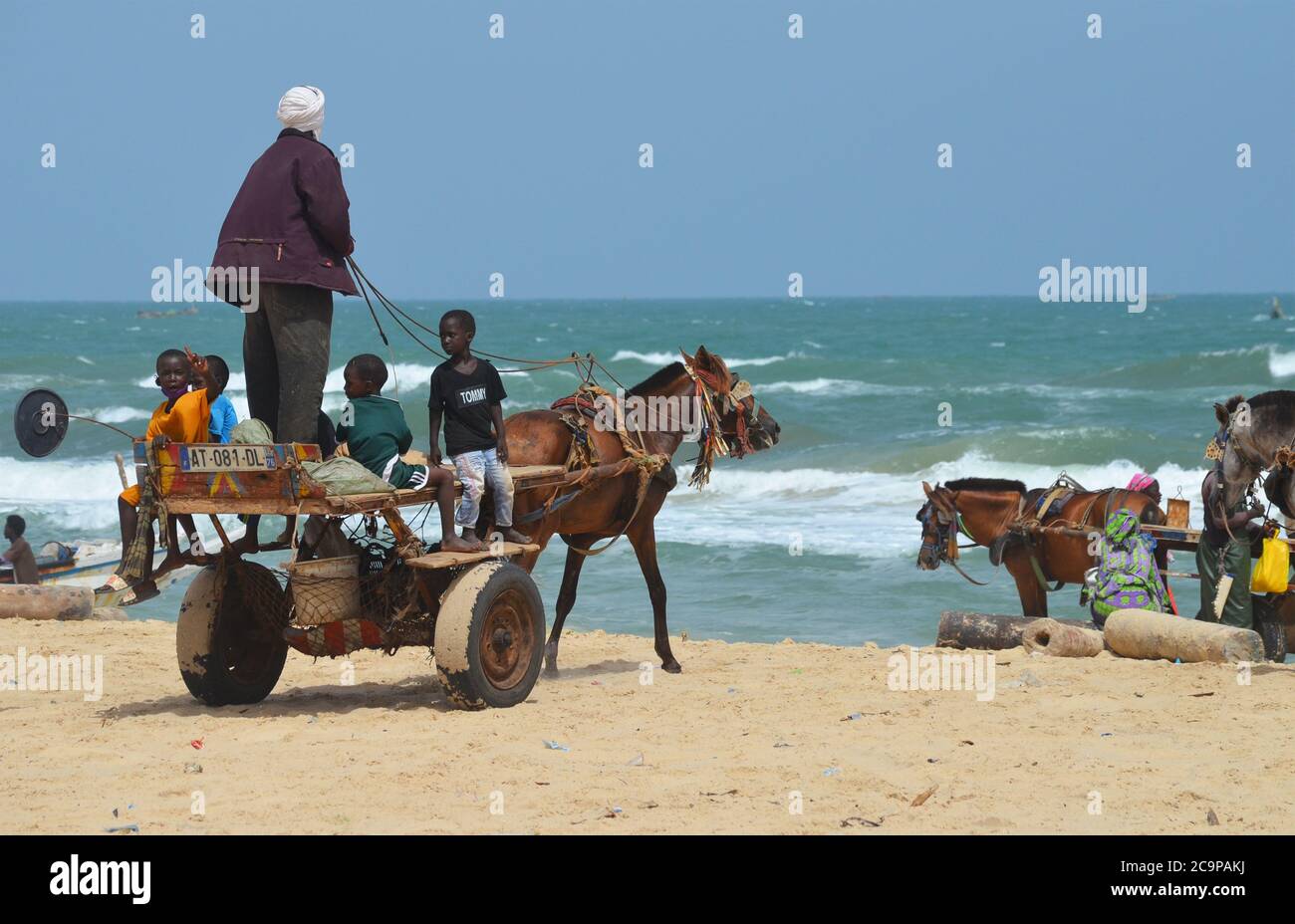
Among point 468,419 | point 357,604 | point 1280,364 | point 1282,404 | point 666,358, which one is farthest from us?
point 666,358

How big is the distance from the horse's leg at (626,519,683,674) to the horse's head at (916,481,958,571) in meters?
2.55

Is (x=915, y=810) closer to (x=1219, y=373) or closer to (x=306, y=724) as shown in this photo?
(x=306, y=724)

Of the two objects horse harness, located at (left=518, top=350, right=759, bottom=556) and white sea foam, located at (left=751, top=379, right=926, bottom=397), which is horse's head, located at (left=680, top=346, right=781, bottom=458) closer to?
horse harness, located at (left=518, top=350, right=759, bottom=556)

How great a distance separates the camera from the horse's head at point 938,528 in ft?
38.7

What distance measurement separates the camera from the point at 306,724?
7.87 meters

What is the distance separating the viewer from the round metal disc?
23.4ft

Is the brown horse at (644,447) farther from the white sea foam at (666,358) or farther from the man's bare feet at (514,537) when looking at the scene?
the white sea foam at (666,358)

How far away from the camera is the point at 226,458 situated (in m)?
6.98

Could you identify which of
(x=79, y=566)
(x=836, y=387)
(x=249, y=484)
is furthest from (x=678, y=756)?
(x=836, y=387)

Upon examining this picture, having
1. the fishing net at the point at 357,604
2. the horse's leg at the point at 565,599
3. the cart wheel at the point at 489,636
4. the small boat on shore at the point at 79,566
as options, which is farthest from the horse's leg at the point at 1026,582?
the small boat on shore at the point at 79,566

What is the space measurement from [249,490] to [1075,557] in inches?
260

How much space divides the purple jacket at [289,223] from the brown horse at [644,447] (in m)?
2.20

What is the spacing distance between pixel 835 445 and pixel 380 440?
24.5m

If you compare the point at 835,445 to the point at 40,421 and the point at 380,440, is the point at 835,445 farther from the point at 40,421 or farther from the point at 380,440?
the point at 40,421
